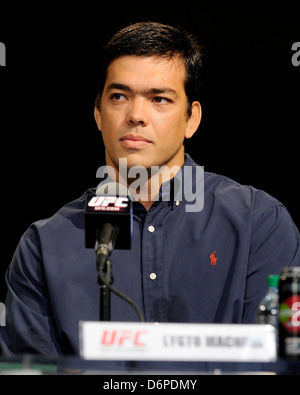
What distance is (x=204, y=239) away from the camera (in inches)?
90.2

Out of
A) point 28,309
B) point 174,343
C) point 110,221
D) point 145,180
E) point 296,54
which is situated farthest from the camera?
point 296,54

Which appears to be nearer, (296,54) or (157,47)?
(157,47)

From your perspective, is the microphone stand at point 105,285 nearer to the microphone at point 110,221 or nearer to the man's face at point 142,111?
the microphone at point 110,221

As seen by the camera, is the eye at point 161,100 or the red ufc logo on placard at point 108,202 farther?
the eye at point 161,100

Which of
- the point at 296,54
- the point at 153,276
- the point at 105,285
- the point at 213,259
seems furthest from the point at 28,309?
the point at 296,54

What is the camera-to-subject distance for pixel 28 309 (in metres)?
2.21

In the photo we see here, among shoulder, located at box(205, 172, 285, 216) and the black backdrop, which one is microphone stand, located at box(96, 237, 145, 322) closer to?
shoulder, located at box(205, 172, 285, 216)

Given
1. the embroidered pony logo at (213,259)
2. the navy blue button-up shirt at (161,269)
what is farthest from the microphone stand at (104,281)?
the embroidered pony logo at (213,259)

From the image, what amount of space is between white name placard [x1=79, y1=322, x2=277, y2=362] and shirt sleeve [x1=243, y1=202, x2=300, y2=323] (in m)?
0.91

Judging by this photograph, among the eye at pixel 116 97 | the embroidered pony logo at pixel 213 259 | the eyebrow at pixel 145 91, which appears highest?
the eyebrow at pixel 145 91

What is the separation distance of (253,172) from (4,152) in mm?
1117

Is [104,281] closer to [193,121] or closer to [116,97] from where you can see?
[116,97]

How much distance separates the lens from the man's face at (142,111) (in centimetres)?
237

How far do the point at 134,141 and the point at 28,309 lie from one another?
2.19ft
